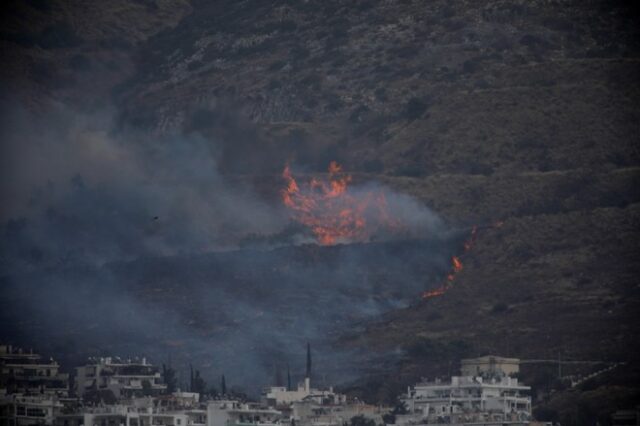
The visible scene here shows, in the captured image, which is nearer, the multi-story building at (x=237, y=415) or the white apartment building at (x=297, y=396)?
the multi-story building at (x=237, y=415)

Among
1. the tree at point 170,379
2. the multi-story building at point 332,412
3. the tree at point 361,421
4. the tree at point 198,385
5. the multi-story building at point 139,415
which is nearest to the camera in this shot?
the multi-story building at point 139,415

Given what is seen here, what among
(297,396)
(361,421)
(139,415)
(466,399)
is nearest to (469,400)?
(466,399)

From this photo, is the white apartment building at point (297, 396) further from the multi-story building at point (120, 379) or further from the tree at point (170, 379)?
the multi-story building at point (120, 379)

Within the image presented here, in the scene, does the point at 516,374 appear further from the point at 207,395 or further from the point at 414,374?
the point at 207,395

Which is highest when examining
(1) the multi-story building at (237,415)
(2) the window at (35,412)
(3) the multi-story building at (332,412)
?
(3) the multi-story building at (332,412)

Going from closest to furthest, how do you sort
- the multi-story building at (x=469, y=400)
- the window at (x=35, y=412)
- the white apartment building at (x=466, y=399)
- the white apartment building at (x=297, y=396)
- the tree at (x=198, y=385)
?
the window at (x=35, y=412) → the multi-story building at (x=469, y=400) → the white apartment building at (x=466, y=399) → the white apartment building at (x=297, y=396) → the tree at (x=198, y=385)

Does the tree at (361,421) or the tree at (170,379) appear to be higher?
the tree at (170,379)

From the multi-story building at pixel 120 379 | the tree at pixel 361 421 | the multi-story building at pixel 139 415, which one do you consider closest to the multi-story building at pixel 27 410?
the multi-story building at pixel 139 415

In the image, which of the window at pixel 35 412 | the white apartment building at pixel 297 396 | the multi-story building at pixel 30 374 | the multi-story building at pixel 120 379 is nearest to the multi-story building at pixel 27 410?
the window at pixel 35 412
